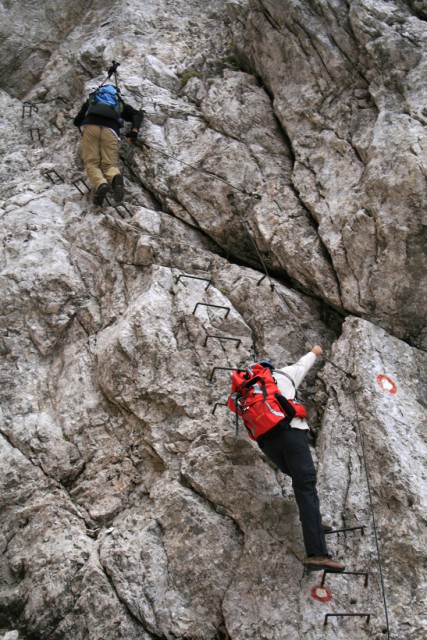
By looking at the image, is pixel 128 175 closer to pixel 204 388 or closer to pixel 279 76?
pixel 279 76

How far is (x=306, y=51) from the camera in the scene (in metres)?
11.0

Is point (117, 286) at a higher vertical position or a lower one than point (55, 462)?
higher

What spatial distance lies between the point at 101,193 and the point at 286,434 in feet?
20.2

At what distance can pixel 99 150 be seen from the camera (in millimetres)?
10930

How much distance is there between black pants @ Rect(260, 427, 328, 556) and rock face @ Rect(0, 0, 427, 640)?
57 centimetres

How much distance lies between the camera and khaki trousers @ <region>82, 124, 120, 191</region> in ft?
35.6

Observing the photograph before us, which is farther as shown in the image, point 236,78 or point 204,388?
point 236,78

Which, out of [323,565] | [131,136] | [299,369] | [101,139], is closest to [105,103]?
[101,139]

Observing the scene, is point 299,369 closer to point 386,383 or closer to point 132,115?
point 386,383

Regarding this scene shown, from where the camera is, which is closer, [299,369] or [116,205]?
[299,369]

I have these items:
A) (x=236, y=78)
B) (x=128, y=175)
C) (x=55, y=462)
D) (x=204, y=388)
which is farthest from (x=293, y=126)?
(x=55, y=462)

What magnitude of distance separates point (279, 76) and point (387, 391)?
7.38 metres

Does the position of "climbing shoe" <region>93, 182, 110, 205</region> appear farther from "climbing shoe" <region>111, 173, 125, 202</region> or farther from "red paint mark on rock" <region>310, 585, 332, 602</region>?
"red paint mark on rock" <region>310, 585, 332, 602</region>

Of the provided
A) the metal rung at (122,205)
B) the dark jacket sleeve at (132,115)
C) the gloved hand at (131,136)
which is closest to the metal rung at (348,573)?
the metal rung at (122,205)
